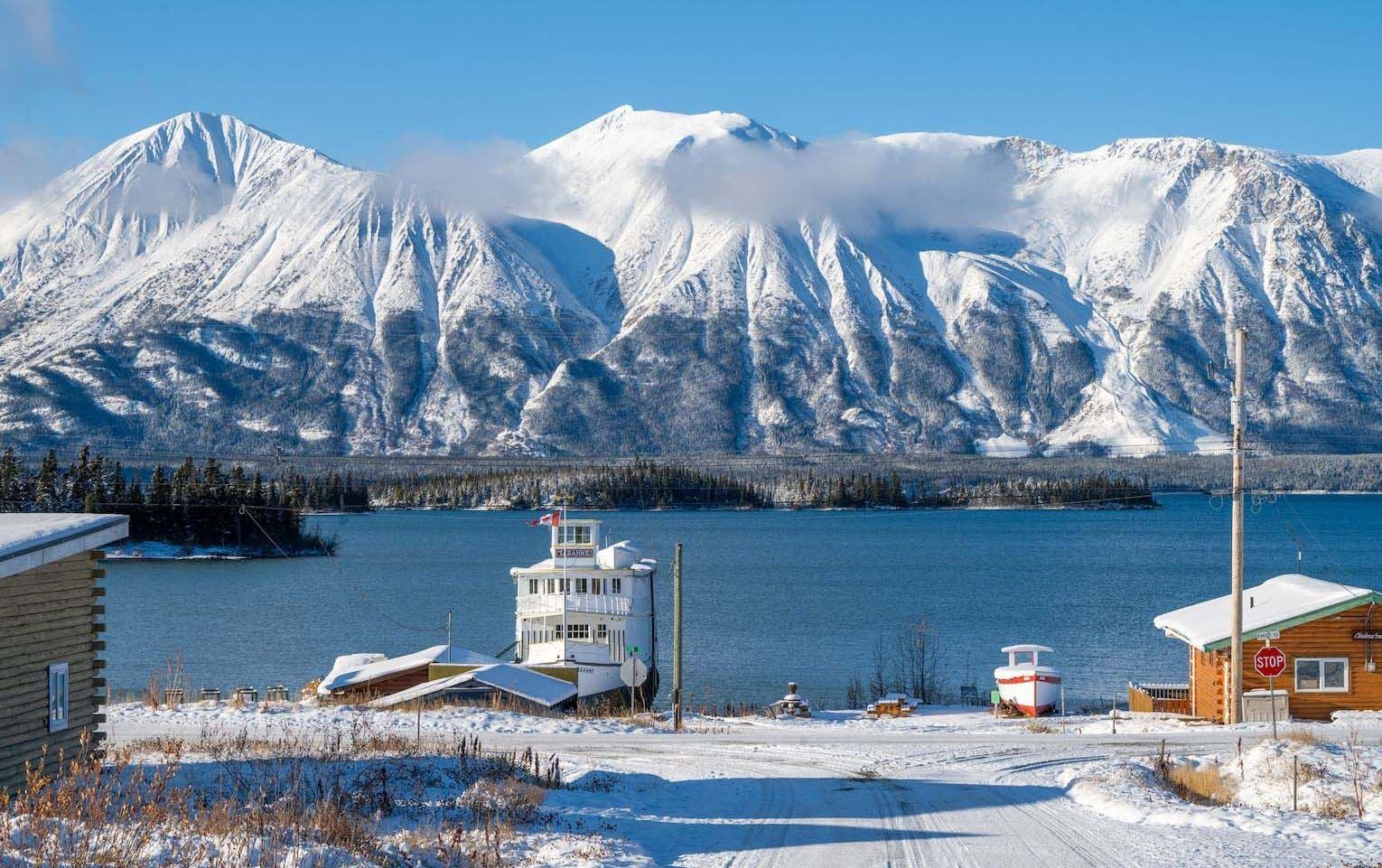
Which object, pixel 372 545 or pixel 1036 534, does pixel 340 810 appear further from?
pixel 1036 534

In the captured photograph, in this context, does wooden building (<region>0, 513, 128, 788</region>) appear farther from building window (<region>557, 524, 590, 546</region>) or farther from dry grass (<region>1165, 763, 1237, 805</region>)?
building window (<region>557, 524, 590, 546</region>)

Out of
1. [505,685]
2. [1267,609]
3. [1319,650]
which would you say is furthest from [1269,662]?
[505,685]

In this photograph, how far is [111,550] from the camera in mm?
116125

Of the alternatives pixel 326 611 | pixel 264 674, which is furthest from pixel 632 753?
pixel 326 611

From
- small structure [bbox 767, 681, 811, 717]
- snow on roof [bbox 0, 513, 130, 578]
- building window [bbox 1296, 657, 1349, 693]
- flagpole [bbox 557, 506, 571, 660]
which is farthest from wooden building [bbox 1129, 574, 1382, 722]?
snow on roof [bbox 0, 513, 130, 578]

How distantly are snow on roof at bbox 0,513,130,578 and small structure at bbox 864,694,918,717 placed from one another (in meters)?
24.7

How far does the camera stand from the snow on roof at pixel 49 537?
1758cm

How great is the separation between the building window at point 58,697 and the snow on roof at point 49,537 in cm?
140

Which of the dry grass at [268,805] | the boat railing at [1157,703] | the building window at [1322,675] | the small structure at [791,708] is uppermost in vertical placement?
the dry grass at [268,805]

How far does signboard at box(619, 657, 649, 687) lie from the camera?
45531 millimetres

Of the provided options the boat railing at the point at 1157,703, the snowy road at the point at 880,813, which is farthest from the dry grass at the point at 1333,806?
the boat railing at the point at 1157,703

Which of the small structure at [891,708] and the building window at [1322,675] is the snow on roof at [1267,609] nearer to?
the building window at [1322,675]

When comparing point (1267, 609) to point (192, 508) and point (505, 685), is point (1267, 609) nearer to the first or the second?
point (505, 685)

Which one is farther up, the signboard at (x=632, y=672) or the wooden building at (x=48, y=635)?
the wooden building at (x=48, y=635)
